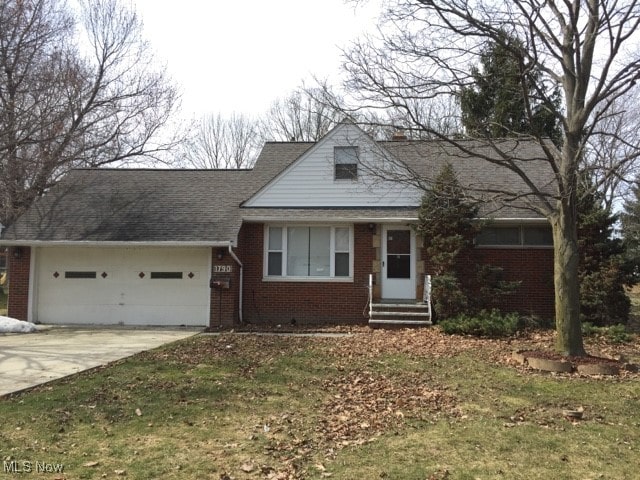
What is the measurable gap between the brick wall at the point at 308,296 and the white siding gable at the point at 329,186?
96 cm

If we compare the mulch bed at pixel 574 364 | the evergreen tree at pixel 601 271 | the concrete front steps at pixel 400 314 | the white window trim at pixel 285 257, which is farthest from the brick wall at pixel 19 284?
the evergreen tree at pixel 601 271

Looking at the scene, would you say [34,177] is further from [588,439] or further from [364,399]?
[588,439]

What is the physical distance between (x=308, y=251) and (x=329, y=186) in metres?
1.93

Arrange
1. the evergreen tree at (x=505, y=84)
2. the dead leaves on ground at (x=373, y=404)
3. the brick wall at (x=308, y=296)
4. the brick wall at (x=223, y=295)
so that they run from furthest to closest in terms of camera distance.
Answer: the brick wall at (x=308, y=296) < the brick wall at (x=223, y=295) < the evergreen tree at (x=505, y=84) < the dead leaves on ground at (x=373, y=404)

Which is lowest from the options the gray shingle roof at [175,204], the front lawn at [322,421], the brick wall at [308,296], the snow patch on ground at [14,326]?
the front lawn at [322,421]

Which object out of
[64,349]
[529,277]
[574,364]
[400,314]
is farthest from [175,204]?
[574,364]

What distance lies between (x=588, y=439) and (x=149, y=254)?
12.1 m

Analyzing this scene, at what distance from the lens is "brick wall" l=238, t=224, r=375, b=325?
575 inches

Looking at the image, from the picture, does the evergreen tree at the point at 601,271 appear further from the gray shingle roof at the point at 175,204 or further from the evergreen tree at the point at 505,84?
the evergreen tree at the point at 505,84

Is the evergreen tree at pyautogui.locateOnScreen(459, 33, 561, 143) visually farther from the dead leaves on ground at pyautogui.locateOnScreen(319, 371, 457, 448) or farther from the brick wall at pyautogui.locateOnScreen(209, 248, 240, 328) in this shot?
the brick wall at pyautogui.locateOnScreen(209, 248, 240, 328)

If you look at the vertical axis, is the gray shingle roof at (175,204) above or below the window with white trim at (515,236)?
above

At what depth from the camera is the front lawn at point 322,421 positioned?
4.61 meters

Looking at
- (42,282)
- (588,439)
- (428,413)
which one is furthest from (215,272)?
(588,439)

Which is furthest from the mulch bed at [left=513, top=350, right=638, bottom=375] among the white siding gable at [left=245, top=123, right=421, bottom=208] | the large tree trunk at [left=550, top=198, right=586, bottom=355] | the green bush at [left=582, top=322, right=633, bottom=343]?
the white siding gable at [left=245, top=123, right=421, bottom=208]
